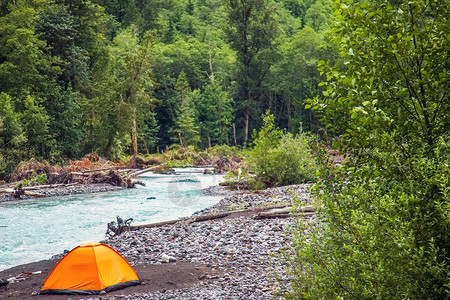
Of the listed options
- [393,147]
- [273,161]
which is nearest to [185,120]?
[273,161]

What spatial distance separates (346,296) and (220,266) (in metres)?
4.62

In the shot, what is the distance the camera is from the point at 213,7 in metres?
97.6

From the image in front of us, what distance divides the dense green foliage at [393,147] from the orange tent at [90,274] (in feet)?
15.1

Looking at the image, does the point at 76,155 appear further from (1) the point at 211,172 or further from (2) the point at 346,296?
(2) the point at 346,296

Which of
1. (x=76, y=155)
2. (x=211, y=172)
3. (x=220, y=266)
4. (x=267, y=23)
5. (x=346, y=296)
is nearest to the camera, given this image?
(x=346, y=296)

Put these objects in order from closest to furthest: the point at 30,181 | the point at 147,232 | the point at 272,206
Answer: the point at 147,232
the point at 272,206
the point at 30,181

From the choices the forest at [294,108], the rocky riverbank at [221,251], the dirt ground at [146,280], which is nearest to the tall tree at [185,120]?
the forest at [294,108]

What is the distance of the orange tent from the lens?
7.52m

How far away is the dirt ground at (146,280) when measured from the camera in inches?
286

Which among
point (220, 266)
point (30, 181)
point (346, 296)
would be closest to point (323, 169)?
point (346, 296)

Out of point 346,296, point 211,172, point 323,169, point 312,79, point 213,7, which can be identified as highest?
point 213,7

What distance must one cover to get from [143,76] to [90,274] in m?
31.6

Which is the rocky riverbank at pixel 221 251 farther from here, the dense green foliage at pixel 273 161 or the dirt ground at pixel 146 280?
the dense green foliage at pixel 273 161

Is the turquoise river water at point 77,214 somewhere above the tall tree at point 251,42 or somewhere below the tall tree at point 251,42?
below
